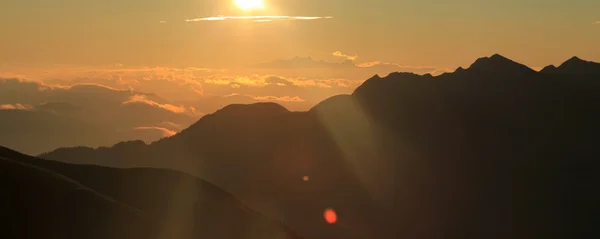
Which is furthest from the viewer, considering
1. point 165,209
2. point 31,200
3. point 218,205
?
point 218,205

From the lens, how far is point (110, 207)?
298ft

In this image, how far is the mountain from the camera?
82250mm

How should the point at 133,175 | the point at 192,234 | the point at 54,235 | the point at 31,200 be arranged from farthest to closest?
the point at 133,175
the point at 192,234
the point at 31,200
the point at 54,235

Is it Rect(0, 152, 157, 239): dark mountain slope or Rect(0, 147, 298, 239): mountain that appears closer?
Rect(0, 152, 157, 239): dark mountain slope

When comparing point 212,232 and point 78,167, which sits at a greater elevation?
point 78,167

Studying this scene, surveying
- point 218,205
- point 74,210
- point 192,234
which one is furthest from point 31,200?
point 218,205

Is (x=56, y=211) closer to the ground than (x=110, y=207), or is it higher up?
closer to the ground

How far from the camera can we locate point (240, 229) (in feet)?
380

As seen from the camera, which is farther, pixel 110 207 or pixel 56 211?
pixel 110 207

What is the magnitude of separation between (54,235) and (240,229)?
4140 cm

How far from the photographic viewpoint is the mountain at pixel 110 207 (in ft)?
270

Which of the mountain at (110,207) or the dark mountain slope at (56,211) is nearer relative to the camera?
the dark mountain slope at (56,211)

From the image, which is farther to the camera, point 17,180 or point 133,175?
point 133,175

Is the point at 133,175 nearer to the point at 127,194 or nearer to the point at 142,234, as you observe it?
the point at 127,194
